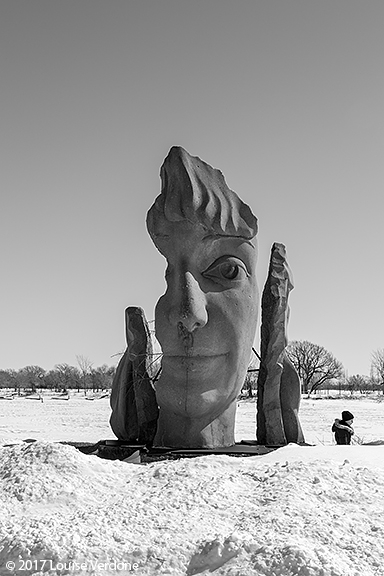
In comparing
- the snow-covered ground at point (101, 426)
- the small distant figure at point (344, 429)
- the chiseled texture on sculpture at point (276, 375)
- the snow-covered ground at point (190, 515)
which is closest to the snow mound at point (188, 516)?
the snow-covered ground at point (190, 515)

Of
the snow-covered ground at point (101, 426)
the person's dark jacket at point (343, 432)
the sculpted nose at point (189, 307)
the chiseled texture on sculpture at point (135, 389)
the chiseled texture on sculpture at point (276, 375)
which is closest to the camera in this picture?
the sculpted nose at point (189, 307)

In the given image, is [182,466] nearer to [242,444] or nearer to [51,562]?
[51,562]

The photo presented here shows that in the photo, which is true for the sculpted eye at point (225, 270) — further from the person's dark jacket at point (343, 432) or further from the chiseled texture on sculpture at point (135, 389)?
the person's dark jacket at point (343, 432)

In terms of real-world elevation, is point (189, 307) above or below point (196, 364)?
above

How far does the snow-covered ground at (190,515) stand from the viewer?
10.8ft

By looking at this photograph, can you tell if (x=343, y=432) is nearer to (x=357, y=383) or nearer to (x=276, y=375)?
(x=276, y=375)

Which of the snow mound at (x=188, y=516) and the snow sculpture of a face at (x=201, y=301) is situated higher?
the snow sculpture of a face at (x=201, y=301)

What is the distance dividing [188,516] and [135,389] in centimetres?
412

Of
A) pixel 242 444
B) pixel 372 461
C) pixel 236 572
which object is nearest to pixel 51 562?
pixel 236 572

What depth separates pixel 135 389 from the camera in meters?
7.93

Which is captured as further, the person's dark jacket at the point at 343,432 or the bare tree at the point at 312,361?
the bare tree at the point at 312,361

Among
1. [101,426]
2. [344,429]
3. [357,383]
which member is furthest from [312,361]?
[344,429]

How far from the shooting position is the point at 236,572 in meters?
3.17

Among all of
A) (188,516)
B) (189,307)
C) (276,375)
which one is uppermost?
(189,307)
